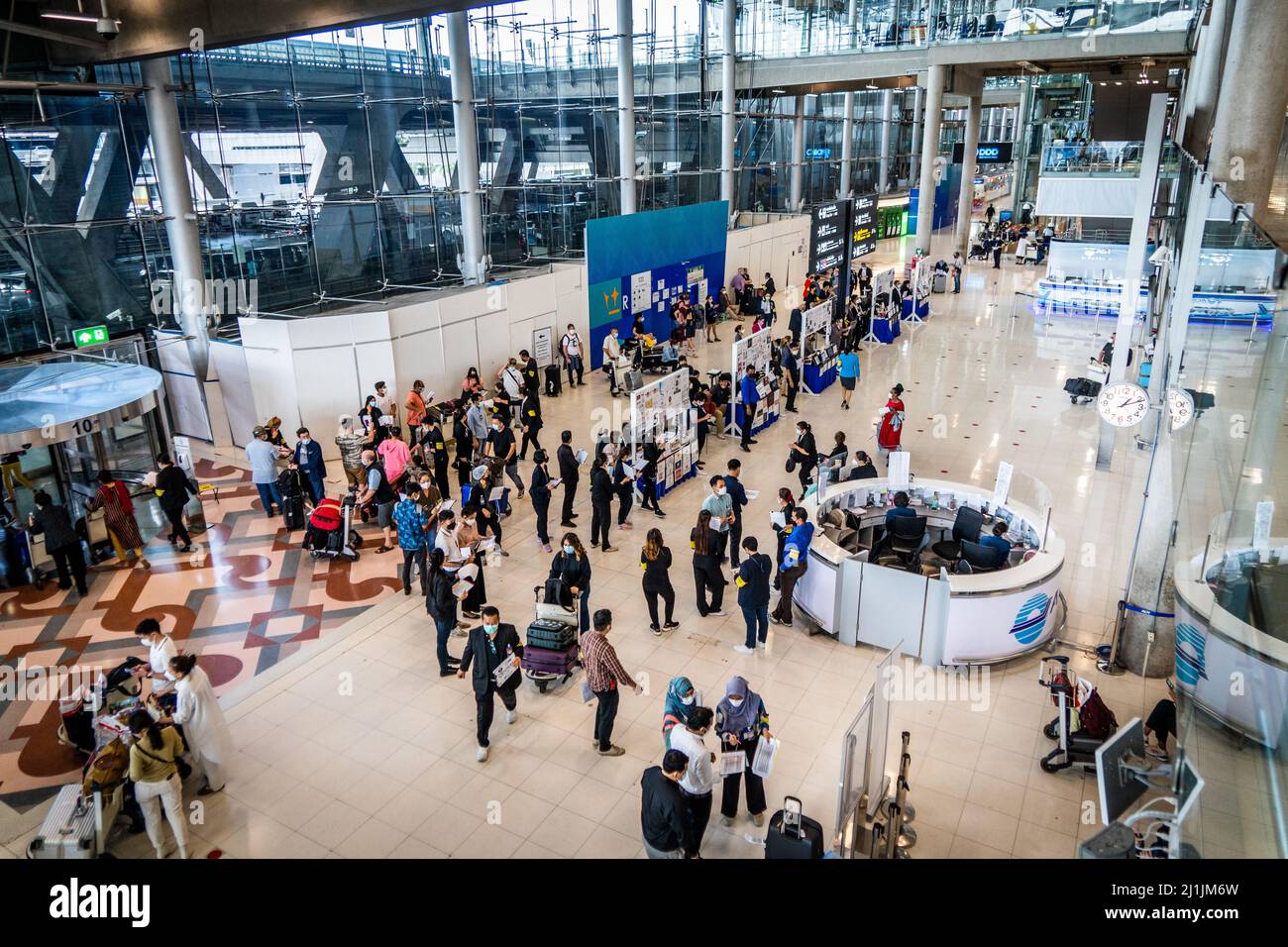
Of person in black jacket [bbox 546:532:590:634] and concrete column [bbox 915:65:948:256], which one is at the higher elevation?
concrete column [bbox 915:65:948:256]

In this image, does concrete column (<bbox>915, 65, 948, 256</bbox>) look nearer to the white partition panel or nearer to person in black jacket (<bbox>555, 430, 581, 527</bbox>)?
person in black jacket (<bbox>555, 430, 581, 527</bbox>)

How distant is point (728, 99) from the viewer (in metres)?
24.9

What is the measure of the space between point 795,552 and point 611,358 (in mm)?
9991

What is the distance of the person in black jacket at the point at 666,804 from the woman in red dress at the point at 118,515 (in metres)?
7.91

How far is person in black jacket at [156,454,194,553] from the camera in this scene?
392 inches

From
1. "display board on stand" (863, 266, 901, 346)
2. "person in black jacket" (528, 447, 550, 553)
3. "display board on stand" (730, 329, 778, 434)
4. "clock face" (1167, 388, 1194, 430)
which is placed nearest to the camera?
"clock face" (1167, 388, 1194, 430)

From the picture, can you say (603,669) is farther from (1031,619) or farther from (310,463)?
(310,463)

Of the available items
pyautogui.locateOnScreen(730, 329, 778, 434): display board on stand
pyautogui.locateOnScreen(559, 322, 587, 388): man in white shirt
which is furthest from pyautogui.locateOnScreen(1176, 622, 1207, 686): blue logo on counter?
pyautogui.locateOnScreen(559, 322, 587, 388): man in white shirt

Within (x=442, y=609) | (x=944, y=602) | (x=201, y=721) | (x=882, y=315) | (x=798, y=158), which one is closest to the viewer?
(x=201, y=721)

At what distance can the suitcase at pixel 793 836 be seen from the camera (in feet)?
15.3

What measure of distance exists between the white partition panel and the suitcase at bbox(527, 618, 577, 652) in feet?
9.02

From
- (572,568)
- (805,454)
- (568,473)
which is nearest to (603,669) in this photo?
(572,568)

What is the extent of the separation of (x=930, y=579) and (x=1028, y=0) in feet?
71.5

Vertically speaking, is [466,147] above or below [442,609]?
above
